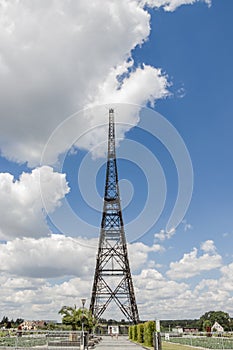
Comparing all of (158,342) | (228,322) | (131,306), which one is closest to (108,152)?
(131,306)

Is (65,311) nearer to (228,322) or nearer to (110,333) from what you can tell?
(110,333)

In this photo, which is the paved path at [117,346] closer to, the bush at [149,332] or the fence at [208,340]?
the bush at [149,332]

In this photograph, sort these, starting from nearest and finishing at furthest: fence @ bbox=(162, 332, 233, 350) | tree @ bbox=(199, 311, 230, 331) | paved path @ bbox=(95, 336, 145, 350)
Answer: fence @ bbox=(162, 332, 233, 350), paved path @ bbox=(95, 336, 145, 350), tree @ bbox=(199, 311, 230, 331)

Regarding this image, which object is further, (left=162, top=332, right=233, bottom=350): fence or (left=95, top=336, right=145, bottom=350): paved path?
(left=95, top=336, right=145, bottom=350): paved path

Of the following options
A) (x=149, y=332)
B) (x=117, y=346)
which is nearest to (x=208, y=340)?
(x=117, y=346)

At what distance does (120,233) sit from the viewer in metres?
54.0

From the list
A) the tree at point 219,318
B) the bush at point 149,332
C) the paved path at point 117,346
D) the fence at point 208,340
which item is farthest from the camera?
the tree at point 219,318

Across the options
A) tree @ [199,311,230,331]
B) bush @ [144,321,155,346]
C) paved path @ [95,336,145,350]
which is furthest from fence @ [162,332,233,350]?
tree @ [199,311,230,331]

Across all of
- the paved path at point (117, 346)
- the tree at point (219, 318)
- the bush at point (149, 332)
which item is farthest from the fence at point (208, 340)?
the tree at point (219, 318)

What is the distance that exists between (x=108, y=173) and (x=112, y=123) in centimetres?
657

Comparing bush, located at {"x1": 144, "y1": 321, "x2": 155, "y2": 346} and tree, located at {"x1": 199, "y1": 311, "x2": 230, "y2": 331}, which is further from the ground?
tree, located at {"x1": 199, "y1": 311, "x2": 230, "y2": 331}

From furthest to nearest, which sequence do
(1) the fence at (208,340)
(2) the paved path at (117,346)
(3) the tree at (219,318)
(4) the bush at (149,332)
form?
(3) the tree at (219,318) → (2) the paved path at (117,346) → (4) the bush at (149,332) → (1) the fence at (208,340)

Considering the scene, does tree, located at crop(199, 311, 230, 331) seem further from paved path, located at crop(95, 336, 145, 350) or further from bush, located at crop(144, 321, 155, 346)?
bush, located at crop(144, 321, 155, 346)

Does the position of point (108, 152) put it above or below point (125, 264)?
above
